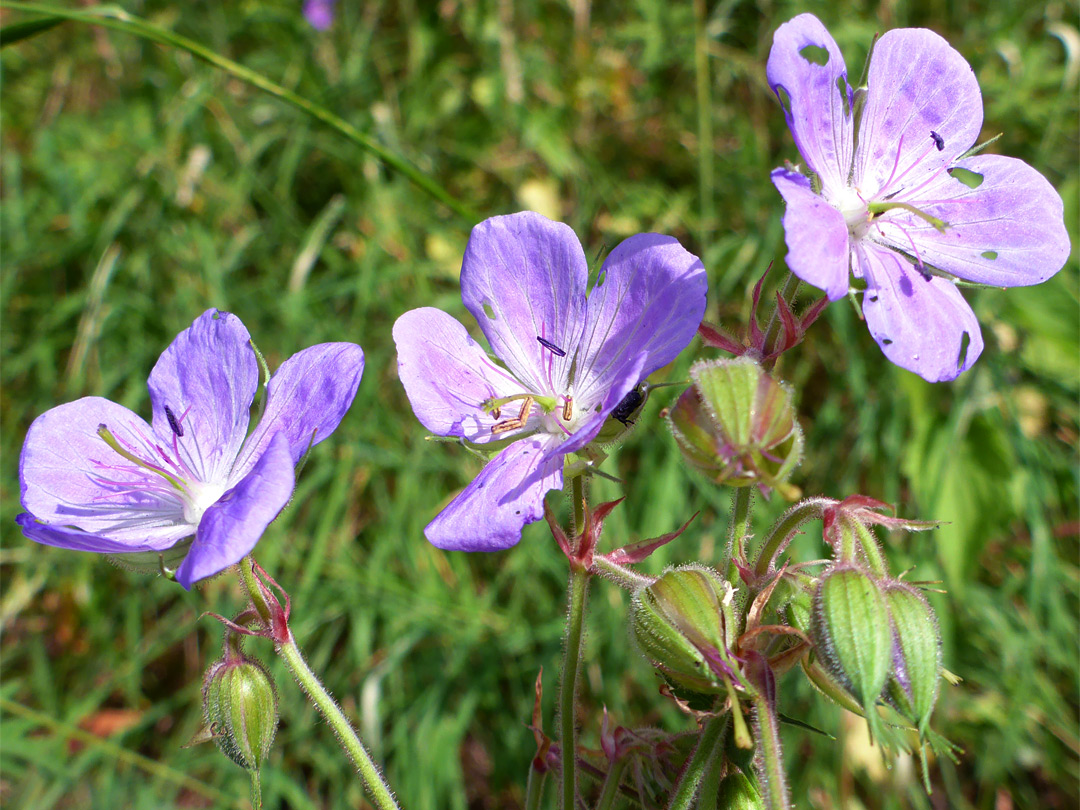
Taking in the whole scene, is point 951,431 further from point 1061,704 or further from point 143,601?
point 143,601

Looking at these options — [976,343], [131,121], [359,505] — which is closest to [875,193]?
[976,343]

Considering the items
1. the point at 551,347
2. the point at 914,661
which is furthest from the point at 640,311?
the point at 914,661

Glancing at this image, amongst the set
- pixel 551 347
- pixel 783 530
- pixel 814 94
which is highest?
pixel 814 94

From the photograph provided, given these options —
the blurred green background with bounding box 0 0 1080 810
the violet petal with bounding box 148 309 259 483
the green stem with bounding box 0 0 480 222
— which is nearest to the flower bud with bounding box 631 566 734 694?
the violet petal with bounding box 148 309 259 483

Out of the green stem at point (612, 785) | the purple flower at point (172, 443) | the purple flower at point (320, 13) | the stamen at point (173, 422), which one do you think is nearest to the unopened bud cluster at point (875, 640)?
the green stem at point (612, 785)

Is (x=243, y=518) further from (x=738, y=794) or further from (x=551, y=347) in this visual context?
(x=738, y=794)

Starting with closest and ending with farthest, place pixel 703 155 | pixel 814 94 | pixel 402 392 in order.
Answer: pixel 814 94 → pixel 703 155 → pixel 402 392
